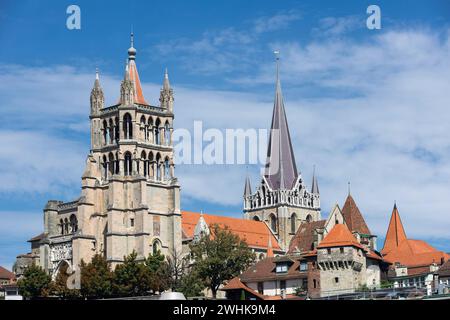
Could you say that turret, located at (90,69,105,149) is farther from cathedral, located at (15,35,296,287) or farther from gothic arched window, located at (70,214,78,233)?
gothic arched window, located at (70,214,78,233)

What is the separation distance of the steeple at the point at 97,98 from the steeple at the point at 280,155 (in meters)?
32.9

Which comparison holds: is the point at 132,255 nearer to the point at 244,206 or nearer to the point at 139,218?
the point at 139,218

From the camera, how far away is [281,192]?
6668 inches

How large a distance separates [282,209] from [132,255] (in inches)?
2161

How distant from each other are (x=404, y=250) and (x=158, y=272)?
26.7m

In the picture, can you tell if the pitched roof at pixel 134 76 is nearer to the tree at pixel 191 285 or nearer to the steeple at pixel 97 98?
the steeple at pixel 97 98

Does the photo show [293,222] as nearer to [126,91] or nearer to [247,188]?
[247,188]

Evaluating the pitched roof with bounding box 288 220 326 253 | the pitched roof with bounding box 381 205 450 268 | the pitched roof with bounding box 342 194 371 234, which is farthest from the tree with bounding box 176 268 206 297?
the pitched roof with bounding box 342 194 371 234

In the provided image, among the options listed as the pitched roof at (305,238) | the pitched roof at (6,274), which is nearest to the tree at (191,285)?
the pitched roof at (305,238)

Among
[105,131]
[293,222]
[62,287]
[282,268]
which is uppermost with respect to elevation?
[105,131]

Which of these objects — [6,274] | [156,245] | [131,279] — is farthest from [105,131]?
[131,279]

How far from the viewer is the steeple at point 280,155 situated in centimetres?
16425

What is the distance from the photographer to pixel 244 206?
172750 millimetres
